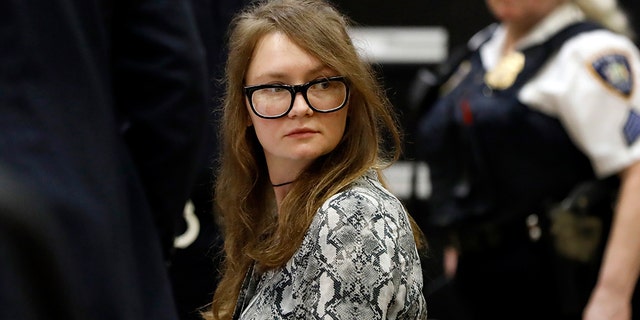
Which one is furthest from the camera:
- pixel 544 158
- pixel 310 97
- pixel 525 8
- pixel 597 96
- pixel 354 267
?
pixel 525 8

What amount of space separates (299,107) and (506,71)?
1.95 metres

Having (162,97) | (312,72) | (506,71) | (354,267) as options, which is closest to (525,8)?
(506,71)

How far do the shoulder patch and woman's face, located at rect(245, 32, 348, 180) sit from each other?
67.8 inches

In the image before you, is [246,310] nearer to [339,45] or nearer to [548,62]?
[339,45]

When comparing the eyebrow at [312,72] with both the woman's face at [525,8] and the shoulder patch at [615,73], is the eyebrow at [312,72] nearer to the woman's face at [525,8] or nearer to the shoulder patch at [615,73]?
the shoulder patch at [615,73]

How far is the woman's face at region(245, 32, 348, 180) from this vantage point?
5.08 ft

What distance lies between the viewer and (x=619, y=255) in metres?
3.12

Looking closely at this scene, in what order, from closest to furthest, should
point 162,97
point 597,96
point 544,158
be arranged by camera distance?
point 162,97
point 597,96
point 544,158

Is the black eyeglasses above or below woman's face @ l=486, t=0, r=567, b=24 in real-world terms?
above

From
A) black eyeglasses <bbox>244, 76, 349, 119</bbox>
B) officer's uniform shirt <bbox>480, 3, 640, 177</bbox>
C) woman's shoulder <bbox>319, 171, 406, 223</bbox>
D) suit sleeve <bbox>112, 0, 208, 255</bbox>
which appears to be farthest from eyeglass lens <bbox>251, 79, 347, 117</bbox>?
officer's uniform shirt <bbox>480, 3, 640, 177</bbox>

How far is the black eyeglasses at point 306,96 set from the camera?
5.08 ft

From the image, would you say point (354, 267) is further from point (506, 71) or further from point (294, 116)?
point (506, 71)

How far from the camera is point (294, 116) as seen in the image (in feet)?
5.09

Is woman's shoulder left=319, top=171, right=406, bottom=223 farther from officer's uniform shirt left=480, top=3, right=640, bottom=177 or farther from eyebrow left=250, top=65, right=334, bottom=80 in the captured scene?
officer's uniform shirt left=480, top=3, right=640, bottom=177
